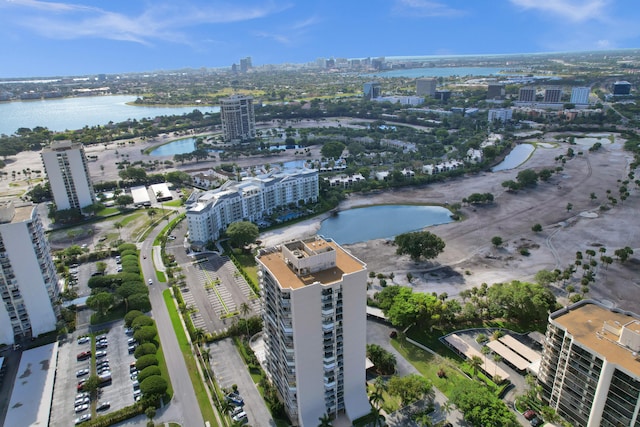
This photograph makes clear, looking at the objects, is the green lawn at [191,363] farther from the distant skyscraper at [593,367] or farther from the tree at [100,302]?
the distant skyscraper at [593,367]

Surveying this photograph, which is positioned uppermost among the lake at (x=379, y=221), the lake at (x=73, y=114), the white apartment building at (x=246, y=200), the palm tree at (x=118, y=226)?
the lake at (x=73, y=114)

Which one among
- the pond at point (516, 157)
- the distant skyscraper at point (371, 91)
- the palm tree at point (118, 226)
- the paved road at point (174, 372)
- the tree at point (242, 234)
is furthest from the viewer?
the distant skyscraper at point (371, 91)

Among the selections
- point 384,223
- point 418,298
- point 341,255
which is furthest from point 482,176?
point 341,255

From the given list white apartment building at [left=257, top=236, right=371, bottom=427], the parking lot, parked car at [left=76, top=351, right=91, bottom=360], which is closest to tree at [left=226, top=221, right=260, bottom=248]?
the parking lot

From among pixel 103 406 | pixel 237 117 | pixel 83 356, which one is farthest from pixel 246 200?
pixel 237 117

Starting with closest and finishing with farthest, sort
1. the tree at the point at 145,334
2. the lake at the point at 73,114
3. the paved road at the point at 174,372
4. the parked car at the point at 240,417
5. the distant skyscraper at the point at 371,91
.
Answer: the parked car at the point at 240,417, the paved road at the point at 174,372, the tree at the point at 145,334, the lake at the point at 73,114, the distant skyscraper at the point at 371,91

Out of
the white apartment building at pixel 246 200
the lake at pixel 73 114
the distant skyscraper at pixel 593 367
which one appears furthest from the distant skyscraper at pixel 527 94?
the distant skyscraper at pixel 593 367

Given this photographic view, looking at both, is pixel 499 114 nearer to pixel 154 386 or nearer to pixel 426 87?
pixel 426 87

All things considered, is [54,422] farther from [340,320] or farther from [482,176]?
[482,176]
